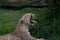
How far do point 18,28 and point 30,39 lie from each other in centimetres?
34

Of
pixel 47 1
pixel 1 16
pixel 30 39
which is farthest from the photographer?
pixel 47 1

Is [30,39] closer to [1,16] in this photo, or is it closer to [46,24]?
[46,24]

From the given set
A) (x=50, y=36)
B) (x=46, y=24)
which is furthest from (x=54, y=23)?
(x=50, y=36)

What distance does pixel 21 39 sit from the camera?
637cm

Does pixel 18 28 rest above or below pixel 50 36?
above

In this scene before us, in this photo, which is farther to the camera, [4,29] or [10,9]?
[10,9]

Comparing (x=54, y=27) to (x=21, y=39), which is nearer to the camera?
(x=21, y=39)

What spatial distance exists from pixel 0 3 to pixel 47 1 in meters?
1.98

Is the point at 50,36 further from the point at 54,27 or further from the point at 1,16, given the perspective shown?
the point at 1,16

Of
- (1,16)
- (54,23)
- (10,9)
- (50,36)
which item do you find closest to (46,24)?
Answer: (54,23)

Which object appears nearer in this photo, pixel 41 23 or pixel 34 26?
pixel 34 26

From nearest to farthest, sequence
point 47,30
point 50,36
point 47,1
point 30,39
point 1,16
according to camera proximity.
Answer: point 30,39, point 50,36, point 47,30, point 1,16, point 47,1

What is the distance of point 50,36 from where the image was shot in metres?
7.85

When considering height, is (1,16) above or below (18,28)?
below
